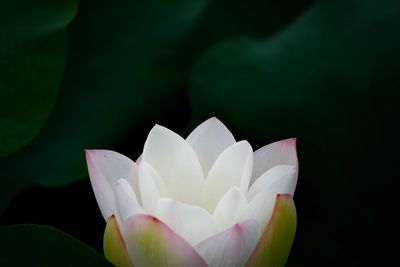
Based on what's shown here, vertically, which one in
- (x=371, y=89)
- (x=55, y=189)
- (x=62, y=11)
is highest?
(x=62, y=11)

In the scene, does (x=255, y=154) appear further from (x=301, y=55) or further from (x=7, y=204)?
(x=7, y=204)

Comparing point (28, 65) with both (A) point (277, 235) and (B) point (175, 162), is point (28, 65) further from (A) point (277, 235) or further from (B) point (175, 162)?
(A) point (277, 235)

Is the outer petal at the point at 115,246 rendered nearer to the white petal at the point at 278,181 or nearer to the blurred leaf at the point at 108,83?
the white petal at the point at 278,181

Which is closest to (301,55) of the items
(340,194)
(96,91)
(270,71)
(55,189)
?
(270,71)

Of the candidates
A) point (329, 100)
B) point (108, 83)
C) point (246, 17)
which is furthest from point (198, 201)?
point (246, 17)

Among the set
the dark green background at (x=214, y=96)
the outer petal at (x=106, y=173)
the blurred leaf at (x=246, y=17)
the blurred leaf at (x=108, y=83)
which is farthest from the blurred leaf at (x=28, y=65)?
the blurred leaf at (x=246, y=17)

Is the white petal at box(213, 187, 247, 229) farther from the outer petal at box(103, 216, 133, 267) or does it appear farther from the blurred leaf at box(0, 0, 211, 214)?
the blurred leaf at box(0, 0, 211, 214)

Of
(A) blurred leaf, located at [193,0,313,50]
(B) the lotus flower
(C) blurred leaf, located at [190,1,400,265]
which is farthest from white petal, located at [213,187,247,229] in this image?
(A) blurred leaf, located at [193,0,313,50]
